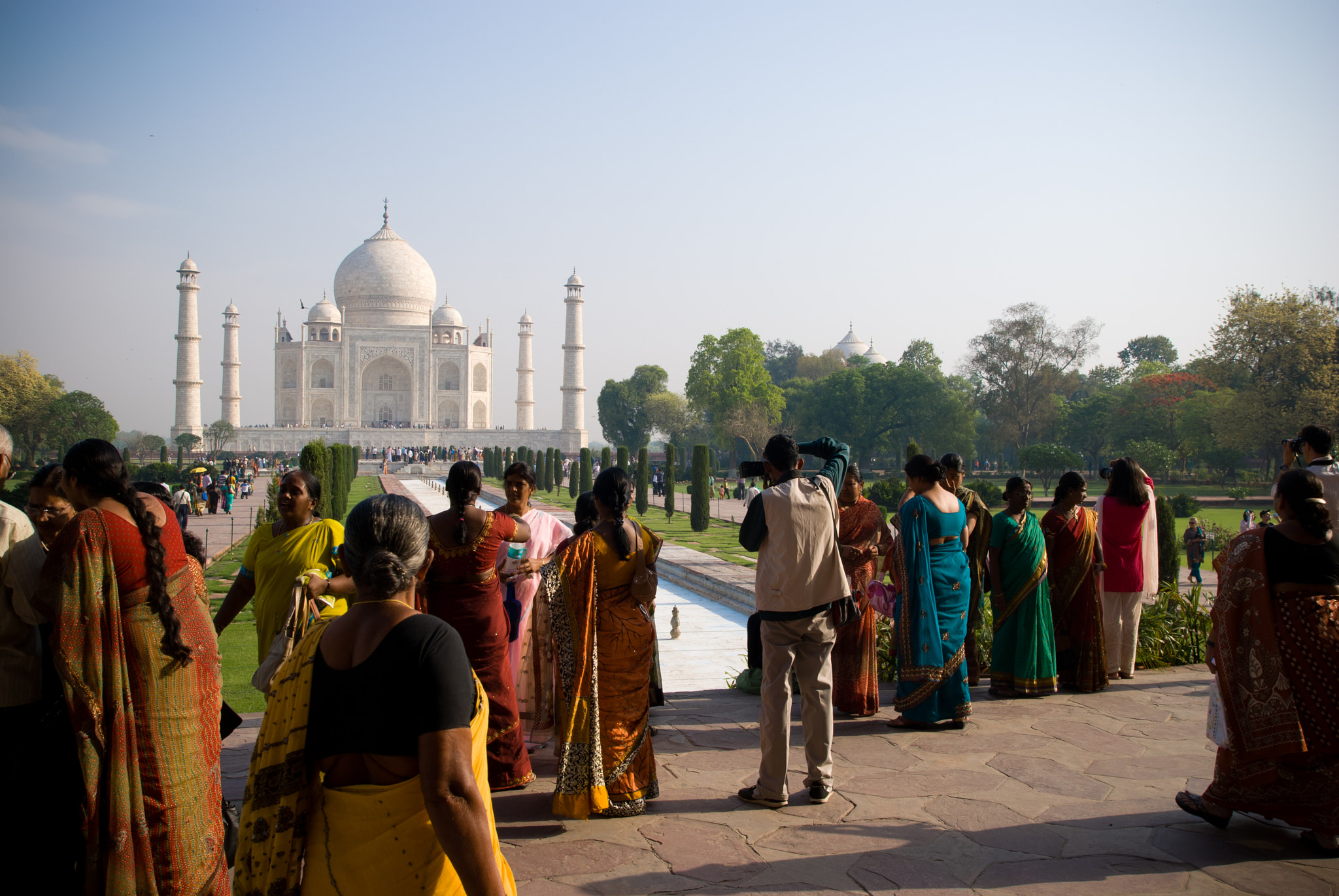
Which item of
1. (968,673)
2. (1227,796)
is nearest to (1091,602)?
(968,673)

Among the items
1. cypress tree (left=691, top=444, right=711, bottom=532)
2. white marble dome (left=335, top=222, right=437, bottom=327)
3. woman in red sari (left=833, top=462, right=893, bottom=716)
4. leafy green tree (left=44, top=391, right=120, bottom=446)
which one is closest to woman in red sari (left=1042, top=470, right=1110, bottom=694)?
woman in red sari (left=833, top=462, right=893, bottom=716)

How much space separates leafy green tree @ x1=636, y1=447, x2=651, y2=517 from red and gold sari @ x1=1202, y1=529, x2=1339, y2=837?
18286 millimetres

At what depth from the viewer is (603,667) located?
3066mm

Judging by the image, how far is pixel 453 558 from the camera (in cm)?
309

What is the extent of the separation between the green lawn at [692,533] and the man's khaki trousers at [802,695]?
6290 mm

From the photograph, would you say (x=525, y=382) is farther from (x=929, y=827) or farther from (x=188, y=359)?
(x=929, y=827)

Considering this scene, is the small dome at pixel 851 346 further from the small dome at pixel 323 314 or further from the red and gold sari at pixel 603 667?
the red and gold sari at pixel 603 667

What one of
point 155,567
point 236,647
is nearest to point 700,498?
point 236,647

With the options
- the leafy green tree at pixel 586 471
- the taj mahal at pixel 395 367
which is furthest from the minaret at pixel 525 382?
the leafy green tree at pixel 586 471

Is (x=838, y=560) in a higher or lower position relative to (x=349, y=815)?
higher

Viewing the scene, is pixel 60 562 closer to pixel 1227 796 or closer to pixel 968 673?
pixel 1227 796

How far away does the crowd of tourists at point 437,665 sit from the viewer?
1546 mm

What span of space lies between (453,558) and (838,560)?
4.11 feet

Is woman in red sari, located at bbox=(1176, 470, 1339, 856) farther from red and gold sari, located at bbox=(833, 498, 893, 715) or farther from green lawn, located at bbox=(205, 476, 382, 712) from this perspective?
green lawn, located at bbox=(205, 476, 382, 712)
